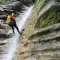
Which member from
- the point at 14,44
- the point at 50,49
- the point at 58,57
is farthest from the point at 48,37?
the point at 14,44

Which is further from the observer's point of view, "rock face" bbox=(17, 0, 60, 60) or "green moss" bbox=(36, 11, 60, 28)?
"green moss" bbox=(36, 11, 60, 28)

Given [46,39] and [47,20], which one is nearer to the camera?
[46,39]

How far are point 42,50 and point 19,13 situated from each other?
13947mm

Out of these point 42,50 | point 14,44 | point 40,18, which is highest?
point 40,18

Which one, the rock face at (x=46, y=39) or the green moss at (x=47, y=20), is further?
the green moss at (x=47, y=20)

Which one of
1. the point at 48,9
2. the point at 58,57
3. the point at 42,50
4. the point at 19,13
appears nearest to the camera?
the point at 58,57

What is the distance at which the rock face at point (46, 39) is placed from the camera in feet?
48.1

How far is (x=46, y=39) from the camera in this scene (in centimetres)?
1539

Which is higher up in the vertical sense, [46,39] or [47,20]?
[47,20]

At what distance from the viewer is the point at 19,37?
21000mm

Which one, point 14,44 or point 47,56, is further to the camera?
point 14,44

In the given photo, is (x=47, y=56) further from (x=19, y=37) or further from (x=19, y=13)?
(x=19, y=13)

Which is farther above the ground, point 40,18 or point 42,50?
point 40,18

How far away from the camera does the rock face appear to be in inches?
577
